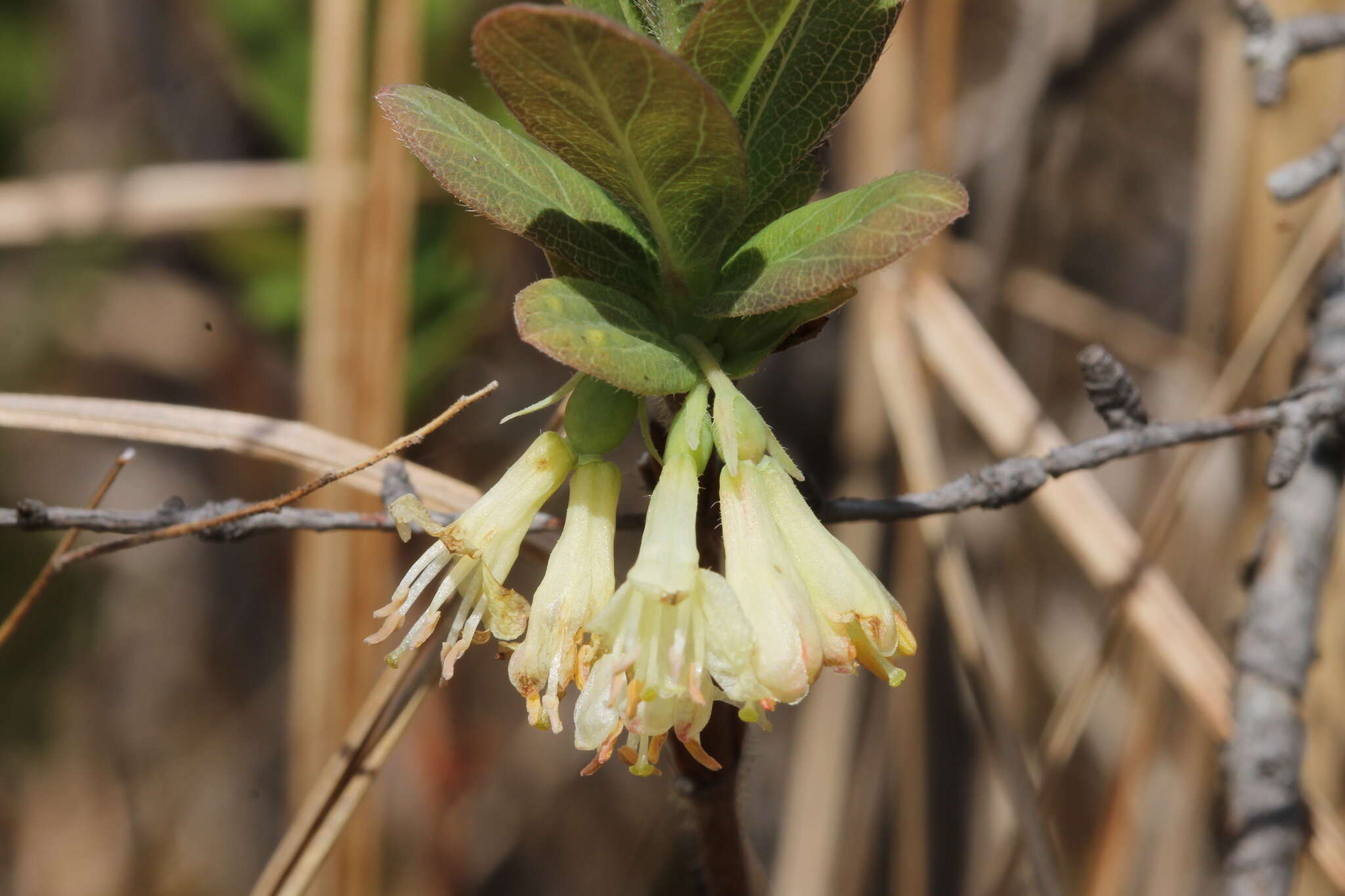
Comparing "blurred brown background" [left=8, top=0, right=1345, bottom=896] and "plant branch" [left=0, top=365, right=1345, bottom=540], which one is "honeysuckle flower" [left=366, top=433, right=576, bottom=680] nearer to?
"plant branch" [left=0, top=365, right=1345, bottom=540]

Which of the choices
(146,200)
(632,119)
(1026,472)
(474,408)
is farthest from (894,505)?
(146,200)

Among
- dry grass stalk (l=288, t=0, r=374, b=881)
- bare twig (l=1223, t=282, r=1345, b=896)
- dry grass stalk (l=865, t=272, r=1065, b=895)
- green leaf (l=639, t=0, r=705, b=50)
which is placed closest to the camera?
green leaf (l=639, t=0, r=705, b=50)

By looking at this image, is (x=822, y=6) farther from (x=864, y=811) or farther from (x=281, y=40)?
(x=281, y=40)

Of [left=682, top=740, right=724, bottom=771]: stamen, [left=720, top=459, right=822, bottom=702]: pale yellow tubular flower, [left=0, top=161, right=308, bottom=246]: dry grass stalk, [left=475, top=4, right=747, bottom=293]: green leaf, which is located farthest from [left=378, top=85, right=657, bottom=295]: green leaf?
[left=0, top=161, right=308, bottom=246]: dry grass stalk

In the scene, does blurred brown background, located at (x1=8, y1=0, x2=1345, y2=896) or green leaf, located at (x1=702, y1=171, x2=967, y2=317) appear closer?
green leaf, located at (x1=702, y1=171, x2=967, y2=317)

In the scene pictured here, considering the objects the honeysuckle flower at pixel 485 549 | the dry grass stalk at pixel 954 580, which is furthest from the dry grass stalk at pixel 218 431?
the dry grass stalk at pixel 954 580

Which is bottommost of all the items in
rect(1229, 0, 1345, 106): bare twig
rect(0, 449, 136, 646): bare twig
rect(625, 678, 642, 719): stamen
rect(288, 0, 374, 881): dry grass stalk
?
rect(625, 678, 642, 719): stamen
